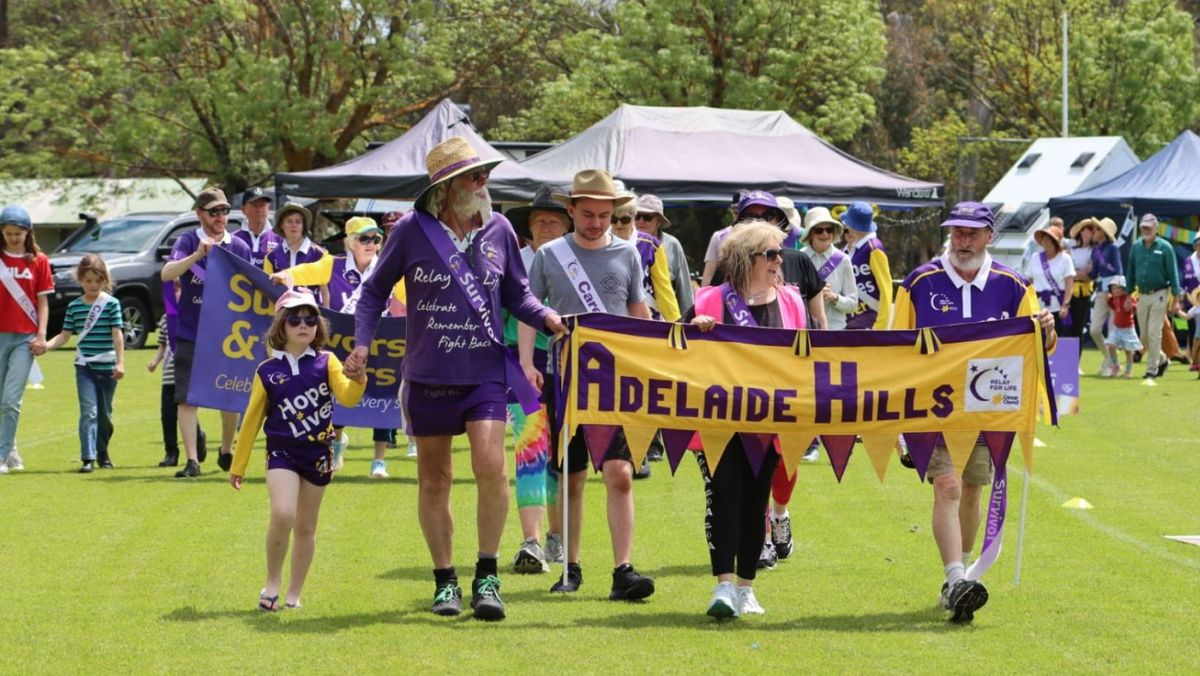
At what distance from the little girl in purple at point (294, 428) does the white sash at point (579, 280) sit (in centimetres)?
124

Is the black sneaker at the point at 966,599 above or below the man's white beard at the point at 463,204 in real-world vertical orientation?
below

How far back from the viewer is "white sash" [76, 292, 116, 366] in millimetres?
13961

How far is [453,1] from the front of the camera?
4262cm

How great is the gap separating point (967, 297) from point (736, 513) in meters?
1.60

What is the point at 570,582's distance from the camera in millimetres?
8672

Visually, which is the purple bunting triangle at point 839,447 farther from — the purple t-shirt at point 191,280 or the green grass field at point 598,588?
the purple t-shirt at point 191,280

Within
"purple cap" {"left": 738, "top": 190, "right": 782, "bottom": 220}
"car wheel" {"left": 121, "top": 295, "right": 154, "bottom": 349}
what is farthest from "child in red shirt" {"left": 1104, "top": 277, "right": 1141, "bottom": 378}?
"car wheel" {"left": 121, "top": 295, "right": 154, "bottom": 349}

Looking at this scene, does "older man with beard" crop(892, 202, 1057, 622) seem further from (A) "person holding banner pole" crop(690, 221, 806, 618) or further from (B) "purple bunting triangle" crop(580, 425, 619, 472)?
(B) "purple bunting triangle" crop(580, 425, 619, 472)

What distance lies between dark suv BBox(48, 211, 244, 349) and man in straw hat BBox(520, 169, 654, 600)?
21.3 metres

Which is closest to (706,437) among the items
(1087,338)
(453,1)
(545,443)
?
(545,443)

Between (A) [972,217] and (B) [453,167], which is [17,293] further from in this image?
(A) [972,217]

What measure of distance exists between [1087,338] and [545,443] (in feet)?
81.0

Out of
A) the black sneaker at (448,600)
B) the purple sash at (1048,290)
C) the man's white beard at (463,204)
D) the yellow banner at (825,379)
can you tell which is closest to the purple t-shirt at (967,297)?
the yellow banner at (825,379)

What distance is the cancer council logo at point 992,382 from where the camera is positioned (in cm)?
836
